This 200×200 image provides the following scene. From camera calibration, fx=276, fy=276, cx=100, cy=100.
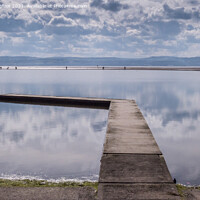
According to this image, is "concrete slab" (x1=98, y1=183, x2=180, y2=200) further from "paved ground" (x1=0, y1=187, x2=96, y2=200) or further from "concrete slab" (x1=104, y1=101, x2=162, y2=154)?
"concrete slab" (x1=104, y1=101, x2=162, y2=154)

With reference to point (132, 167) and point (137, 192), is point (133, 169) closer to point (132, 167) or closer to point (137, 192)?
point (132, 167)

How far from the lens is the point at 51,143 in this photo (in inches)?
503

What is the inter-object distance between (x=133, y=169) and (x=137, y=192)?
Result: 126cm

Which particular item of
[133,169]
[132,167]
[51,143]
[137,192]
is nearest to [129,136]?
[132,167]

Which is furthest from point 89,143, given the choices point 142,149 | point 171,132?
point 171,132

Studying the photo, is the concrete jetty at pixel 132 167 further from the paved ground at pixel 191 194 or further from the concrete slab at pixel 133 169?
the paved ground at pixel 191 194

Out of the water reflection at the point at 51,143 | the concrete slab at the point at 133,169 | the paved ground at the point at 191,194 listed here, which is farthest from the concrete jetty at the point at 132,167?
the water reflection at the point at 51,143

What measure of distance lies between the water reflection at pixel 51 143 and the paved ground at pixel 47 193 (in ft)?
7.84

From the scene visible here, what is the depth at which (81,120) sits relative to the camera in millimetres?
19156

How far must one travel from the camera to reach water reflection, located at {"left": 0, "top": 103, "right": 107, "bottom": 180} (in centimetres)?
929

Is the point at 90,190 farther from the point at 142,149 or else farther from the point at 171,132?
the point at 171,132

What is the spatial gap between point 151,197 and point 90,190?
53.3 inches

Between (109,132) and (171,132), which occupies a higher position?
(109,132)

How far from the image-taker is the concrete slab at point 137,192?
18.4 ft
